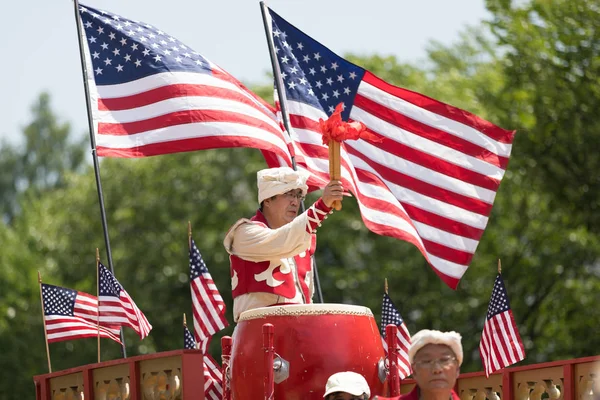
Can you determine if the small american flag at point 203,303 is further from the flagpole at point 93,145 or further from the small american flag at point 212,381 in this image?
the flagpole at point 93,145

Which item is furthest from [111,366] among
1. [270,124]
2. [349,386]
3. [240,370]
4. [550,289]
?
[550,289]

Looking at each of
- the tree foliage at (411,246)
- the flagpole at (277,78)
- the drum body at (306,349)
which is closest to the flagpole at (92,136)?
the flagpole at (277,78)

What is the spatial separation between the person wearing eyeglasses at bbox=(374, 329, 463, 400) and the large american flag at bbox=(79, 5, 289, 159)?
22.0ft

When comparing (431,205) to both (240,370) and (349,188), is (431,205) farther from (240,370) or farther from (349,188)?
(240,370)

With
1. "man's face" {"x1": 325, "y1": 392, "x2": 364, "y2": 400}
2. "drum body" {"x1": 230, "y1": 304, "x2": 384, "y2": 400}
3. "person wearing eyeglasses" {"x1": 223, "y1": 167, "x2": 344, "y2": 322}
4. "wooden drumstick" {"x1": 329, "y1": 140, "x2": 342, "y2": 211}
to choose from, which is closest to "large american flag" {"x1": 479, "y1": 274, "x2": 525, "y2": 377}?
"person wearing eyeglasses" {"x1": 223, "y1": 167, "x2": 344, "y2": 322}

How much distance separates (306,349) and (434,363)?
2219 mm

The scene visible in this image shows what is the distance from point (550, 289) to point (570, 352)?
3.07 meters

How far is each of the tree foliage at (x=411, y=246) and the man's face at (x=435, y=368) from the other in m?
20.3

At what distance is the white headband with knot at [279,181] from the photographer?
12.1 metres

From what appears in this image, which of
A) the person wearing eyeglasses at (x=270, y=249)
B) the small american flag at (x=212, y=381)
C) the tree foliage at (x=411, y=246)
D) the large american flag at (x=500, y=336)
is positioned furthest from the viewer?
the tree foliage at (x=411, y=246)

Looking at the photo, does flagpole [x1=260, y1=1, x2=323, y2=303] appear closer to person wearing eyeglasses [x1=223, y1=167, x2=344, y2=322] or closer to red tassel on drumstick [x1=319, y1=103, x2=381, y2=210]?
person wearing eyeglasses [x1=223, y1=167, x2=344, y2=322]

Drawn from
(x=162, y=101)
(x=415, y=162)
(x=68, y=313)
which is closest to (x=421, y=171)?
(x=415, y=162)

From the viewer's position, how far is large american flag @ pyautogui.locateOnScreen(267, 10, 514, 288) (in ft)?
49.9

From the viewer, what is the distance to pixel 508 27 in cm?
3020
